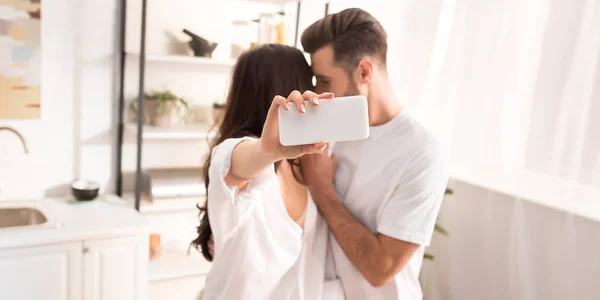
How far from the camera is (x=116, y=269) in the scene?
206 centimetres

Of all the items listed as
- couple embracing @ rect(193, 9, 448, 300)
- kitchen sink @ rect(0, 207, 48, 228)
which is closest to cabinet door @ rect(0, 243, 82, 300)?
kitchen sink @ rect(0, 207, 48, 228)

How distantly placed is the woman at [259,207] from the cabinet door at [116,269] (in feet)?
3.19

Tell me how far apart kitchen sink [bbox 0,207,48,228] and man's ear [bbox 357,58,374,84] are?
5.28 feet

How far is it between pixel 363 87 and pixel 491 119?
2.20 feet

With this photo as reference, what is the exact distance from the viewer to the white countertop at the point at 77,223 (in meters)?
1.87

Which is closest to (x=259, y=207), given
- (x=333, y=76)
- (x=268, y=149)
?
(x=268, y=149)

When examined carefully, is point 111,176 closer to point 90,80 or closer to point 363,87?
point 90,80

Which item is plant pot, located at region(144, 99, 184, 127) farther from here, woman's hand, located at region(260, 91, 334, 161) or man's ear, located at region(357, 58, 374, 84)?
woman's hand, located at region(260, 91, 334, 161)

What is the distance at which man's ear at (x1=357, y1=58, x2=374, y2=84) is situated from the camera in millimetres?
1372

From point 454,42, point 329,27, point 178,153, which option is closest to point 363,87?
point 329,27

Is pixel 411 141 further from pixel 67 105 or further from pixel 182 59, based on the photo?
pixel 67 105

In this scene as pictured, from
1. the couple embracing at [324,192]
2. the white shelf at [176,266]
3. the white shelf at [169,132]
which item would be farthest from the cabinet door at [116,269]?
the couple embracing at [324,192]

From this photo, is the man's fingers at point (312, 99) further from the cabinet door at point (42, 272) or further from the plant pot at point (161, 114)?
the plant pot at point (161, 114)

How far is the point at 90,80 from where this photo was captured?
2408 mm
